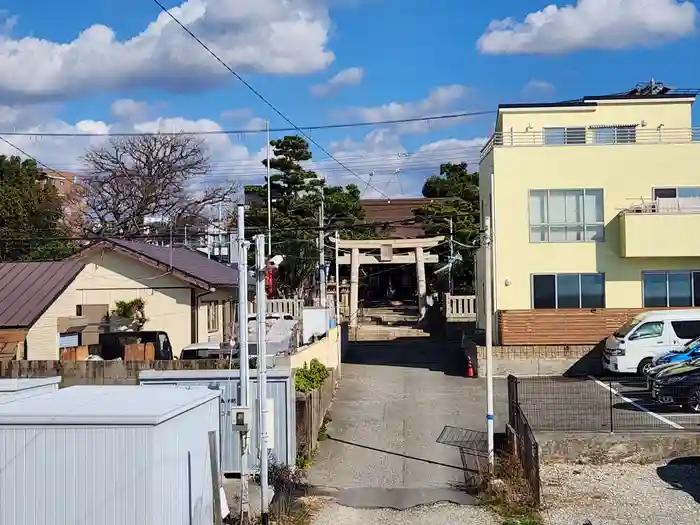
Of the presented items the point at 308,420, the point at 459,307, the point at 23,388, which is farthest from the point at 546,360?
the point at 23,388

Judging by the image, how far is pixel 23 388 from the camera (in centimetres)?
1143

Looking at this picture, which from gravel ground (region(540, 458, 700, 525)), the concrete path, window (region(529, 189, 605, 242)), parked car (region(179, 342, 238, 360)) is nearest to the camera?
gravel ground (region(540, 458, 700, 525))

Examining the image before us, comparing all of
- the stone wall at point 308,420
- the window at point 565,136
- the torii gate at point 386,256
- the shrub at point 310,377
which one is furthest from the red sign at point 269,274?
the torii gate at point 386,256

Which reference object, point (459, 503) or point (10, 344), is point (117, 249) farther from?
point (459, 503)

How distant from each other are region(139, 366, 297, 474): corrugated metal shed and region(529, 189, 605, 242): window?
14.5 metres

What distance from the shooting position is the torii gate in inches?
1720

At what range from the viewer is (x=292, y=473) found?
14.3 metres

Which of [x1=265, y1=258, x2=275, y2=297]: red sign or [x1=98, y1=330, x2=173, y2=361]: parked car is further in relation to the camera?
[x1=98, y1=330, x2=173, y2=361]: parked car

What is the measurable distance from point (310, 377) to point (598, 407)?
6.63 meters

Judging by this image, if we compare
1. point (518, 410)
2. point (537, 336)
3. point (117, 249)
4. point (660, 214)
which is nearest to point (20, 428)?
point (518, 410)

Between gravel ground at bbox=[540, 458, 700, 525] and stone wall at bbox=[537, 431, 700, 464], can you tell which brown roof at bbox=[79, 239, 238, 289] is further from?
gravel ground at bbox=[540, 458, 700, 525]

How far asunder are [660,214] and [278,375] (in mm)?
15982

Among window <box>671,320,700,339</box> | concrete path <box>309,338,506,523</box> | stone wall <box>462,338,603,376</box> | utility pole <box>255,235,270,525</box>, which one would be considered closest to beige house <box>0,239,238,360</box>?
concrete path <box>309,338,506,523</box>

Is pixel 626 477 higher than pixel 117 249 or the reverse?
the reverse
